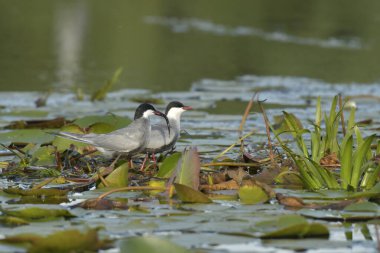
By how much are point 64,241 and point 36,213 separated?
2.88 feet

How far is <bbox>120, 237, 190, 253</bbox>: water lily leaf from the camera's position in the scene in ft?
15.1

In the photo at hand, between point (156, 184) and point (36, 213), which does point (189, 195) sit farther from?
point (36, 213)

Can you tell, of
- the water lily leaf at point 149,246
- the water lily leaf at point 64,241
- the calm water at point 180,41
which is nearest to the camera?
the water lily leaf at point 149,246

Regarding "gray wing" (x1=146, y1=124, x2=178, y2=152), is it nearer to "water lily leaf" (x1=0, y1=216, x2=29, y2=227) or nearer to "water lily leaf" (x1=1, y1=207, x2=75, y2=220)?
"water lily leaf" (x1=1, y1=207, x2=75, y2=220)

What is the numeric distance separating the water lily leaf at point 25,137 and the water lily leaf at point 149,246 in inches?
169

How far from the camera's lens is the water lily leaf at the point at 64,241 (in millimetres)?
4816

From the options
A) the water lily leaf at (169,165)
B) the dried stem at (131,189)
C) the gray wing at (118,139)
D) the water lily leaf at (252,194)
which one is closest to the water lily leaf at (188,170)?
the dried stem at (131,189)

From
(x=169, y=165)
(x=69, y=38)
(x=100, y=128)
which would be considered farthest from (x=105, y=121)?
(x=69, y=38)

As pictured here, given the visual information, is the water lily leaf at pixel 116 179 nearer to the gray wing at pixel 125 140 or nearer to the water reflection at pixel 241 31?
the gray wing at pixel 125 140

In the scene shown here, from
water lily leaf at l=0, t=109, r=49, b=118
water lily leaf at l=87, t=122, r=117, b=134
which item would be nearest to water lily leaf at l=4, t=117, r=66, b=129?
water lily leaf at l=0, t=109, r=49, b=118

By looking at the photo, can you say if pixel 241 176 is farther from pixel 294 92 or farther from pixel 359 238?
pixel 294 92

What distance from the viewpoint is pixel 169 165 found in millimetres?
7059

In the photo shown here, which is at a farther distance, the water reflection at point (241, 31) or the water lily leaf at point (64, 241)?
the water reflection at point (241, 31)

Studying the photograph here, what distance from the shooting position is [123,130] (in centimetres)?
810
